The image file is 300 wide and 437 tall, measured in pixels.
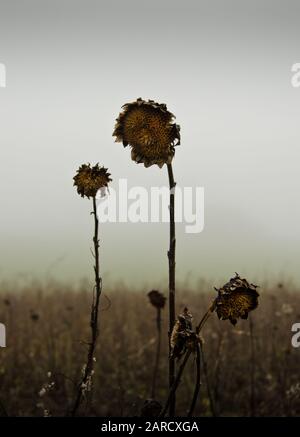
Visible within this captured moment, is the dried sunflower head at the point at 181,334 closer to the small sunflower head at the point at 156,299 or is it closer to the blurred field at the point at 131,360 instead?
the small sunflower head at the point at 156,299

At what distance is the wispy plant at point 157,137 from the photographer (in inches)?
86.0

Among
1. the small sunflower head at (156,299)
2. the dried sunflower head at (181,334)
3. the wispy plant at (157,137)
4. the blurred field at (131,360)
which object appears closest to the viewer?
the dried sunflower head at (181,334)

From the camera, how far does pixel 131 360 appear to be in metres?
5.16

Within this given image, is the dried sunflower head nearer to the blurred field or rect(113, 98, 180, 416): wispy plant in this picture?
rect(113, 98, 180, 416): wispy plant

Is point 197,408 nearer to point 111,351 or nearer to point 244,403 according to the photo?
point 244,403

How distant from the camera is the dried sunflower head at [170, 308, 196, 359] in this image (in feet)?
6.62

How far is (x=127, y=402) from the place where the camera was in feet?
14.3

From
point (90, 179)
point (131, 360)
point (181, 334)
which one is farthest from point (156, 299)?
point (131, 360)

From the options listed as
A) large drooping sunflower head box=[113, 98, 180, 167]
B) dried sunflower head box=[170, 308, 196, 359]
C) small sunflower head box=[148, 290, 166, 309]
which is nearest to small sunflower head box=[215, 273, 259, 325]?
dried sunflower head box=[170, 308, 196, 359]

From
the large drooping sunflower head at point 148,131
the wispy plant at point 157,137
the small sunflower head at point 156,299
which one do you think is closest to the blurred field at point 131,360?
the small sunflower head at point 156,299

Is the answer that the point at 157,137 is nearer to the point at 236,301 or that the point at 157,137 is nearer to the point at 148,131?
the point at 148,131

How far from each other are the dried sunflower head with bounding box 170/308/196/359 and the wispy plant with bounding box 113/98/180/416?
0.10 meters

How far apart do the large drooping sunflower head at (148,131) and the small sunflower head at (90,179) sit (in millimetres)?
258
